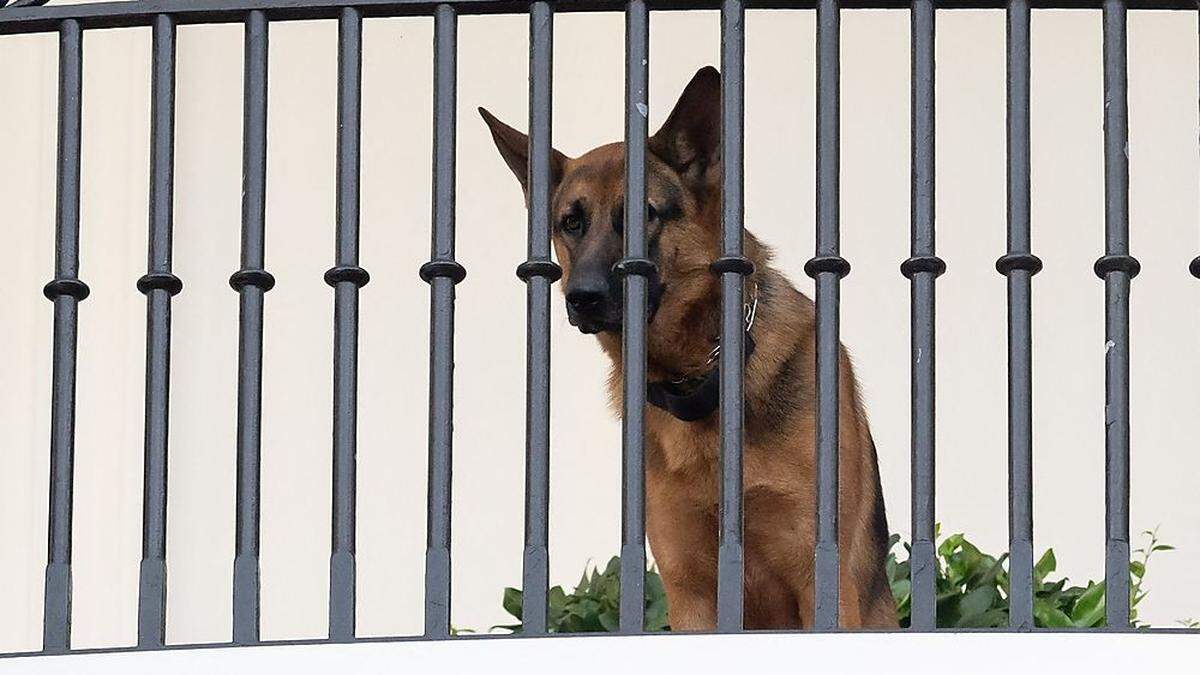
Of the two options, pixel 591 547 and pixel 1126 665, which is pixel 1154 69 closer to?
pixel 591 547

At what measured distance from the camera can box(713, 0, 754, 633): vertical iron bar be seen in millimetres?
3168

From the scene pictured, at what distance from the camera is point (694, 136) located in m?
4.02

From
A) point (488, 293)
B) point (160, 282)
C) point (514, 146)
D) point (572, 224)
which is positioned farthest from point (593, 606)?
point (488, 293)

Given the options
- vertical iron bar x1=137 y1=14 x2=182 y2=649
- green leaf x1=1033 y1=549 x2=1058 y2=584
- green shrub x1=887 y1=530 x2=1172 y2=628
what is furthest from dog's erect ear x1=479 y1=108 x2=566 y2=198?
green leaf x1=1033 y1=549 x2=1058 y2=584

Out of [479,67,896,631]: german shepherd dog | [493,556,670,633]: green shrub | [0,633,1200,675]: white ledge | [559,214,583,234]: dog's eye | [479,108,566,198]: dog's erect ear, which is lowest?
[493,556,670,633]: green shrub

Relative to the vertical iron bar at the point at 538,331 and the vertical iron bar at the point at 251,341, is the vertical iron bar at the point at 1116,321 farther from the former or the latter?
the vertical iron bar at the point at 251,341

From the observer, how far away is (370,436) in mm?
5816

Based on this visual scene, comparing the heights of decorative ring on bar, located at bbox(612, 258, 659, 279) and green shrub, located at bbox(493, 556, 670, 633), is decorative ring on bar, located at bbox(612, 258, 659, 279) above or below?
above

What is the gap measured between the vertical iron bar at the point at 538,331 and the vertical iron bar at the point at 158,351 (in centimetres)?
54

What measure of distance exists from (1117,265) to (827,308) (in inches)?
16.6

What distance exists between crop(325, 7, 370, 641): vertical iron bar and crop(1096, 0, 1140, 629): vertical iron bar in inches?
42.6

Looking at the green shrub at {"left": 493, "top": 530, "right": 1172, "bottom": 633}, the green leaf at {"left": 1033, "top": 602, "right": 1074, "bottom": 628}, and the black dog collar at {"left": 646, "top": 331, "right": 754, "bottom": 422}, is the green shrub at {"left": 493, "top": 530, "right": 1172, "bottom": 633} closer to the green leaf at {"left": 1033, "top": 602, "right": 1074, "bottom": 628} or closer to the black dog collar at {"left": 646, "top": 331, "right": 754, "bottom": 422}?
the green leaf at {"left": 1033, "top": 602, "right": 1074, "bottom": 628}

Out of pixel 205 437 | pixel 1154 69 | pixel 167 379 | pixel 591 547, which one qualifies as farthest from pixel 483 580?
pixel 167 379

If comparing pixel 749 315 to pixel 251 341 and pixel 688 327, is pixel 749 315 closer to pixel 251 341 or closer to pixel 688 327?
pixel 688 327
